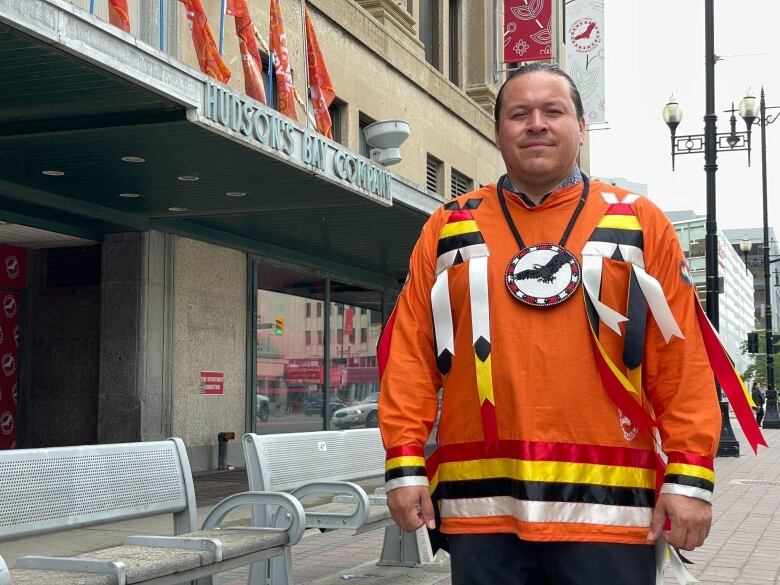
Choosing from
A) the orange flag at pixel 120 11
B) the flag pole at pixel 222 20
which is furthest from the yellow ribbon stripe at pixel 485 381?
the flag pole at pixel 222 20

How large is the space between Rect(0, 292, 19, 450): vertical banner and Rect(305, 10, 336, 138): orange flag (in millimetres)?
4699

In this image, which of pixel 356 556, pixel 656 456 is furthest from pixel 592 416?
pixel 356 556

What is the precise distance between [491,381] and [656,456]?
0.47 m

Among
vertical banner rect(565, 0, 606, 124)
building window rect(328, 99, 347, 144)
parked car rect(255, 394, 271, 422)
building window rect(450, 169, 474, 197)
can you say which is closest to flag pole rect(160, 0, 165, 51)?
building window rect(328, 99, 347, 144)

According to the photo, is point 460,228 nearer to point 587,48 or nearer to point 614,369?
point 614,369

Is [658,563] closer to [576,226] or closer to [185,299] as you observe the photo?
[576,226]

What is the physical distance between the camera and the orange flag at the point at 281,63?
45.7 feet

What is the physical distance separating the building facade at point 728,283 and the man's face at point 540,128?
84.8 metres

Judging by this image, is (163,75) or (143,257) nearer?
(163,75)

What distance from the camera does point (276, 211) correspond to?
46.0 feet

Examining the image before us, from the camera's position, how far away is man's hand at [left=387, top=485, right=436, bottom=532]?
2914 millimetres

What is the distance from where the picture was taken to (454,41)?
25.4m

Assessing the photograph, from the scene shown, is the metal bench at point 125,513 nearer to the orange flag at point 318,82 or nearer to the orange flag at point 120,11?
the orange flag at point 120,11

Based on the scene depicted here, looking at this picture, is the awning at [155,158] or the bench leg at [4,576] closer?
the bench leg at [4,576]
